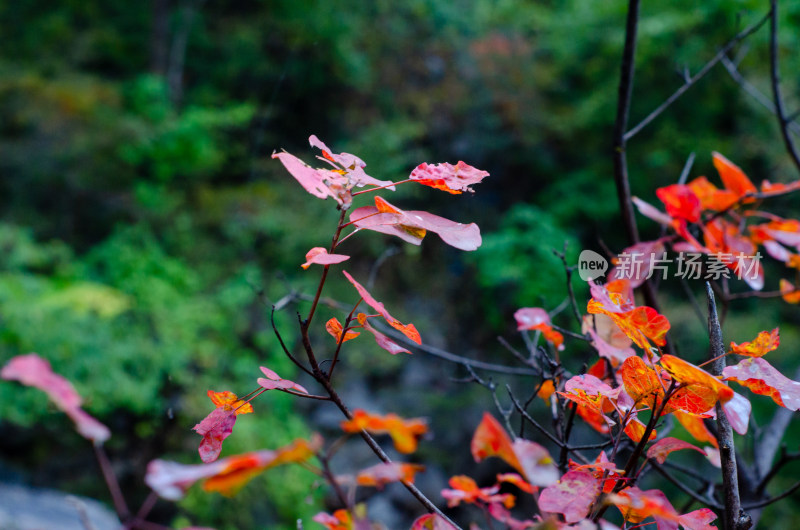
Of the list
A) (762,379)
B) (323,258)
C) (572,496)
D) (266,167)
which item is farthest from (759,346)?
(266,167)

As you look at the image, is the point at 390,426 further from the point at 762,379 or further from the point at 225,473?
the point at 762,379

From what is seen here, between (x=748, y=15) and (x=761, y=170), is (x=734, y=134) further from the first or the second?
(x=748, y=15)

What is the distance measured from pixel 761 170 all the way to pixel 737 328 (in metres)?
0.68

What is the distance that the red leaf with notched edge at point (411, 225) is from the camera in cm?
25

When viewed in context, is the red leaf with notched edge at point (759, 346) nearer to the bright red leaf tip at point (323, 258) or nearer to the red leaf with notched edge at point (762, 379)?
the red leaf with notched edge at point (762, 379)

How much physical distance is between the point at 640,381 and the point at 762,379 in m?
0.06

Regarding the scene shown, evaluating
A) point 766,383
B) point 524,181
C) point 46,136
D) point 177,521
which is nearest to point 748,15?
point 524,181

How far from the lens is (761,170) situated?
2045 mm

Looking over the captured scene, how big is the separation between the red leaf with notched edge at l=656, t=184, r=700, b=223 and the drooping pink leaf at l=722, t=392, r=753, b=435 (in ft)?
0.86

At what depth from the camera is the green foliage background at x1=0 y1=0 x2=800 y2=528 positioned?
5.81 feet

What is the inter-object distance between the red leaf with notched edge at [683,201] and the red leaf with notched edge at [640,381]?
26 centimetres

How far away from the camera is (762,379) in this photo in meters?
0.25

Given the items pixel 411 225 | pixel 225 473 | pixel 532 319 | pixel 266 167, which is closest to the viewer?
pixel 225 473

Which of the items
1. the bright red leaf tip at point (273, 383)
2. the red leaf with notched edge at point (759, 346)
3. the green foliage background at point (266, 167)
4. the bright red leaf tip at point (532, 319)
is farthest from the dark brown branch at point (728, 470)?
the green foliage background at point (266, 167)
